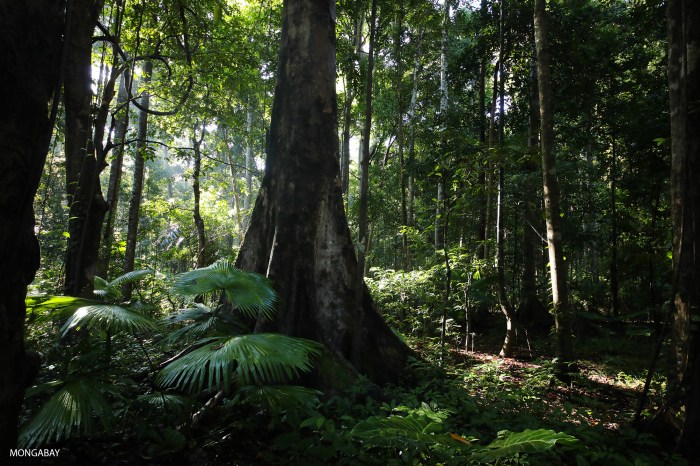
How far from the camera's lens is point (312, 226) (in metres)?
4.79

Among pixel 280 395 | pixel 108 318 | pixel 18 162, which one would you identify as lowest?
pixel 280 395

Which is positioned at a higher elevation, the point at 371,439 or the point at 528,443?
the point at 528,443

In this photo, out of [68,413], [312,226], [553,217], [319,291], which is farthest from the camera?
[553,217]

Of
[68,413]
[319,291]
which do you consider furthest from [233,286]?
[319,291]

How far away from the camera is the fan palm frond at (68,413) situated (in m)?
2.00

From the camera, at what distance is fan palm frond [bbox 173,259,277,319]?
2.98m

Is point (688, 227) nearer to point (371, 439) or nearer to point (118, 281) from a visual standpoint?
point (371, 439)

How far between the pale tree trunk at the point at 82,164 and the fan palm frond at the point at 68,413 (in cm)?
302

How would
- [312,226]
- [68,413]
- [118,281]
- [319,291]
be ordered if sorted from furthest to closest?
[312,226] < [319,291] < [118,281] < [68,413]

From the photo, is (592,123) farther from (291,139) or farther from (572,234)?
(291,139)

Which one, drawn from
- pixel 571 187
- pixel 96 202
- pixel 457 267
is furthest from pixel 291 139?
pixel 571 187

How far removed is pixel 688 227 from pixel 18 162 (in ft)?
16.4

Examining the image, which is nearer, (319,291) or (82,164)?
(319,291)

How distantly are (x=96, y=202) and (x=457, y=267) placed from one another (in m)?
7.22
